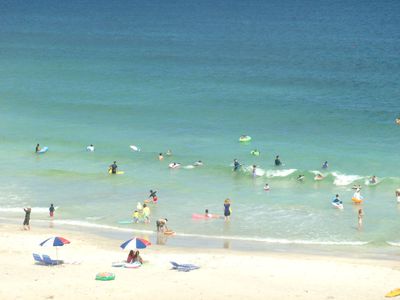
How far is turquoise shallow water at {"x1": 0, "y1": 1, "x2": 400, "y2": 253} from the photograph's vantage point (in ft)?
147

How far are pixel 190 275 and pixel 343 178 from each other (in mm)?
20741

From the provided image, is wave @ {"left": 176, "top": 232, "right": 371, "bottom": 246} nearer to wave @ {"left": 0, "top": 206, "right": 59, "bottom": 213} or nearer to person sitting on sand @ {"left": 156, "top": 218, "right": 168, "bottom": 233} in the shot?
person sitting on sand @ {"left": 156, "top": 218, "right": 168, "bottom": 233}

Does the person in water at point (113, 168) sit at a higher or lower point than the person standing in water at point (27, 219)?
higher

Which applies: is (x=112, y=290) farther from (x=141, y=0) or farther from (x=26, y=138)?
(x=141, y=0)

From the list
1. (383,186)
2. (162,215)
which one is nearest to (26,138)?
(162,215)

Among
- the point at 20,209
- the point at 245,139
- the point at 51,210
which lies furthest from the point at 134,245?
the point at 245,139

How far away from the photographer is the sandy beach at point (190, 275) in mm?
29375

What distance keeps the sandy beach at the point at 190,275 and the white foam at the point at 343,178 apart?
45.0 feet

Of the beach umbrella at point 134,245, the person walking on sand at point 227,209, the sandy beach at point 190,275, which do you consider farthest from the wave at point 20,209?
the beach umbrella at point 134,245

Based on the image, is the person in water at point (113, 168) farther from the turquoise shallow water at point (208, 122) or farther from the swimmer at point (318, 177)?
the swimmer at point (318, 177)

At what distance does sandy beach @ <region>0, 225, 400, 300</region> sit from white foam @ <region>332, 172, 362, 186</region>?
13719mm

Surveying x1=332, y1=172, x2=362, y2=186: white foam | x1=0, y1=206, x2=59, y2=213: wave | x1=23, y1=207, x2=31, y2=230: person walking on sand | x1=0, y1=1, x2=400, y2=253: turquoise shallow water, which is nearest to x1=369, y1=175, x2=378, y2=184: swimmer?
x1=0, y1=1, x2=400, y2=253: turquoise shallow water

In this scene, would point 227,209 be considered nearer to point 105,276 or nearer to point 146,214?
point 146,214

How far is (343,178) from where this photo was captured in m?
50.1
